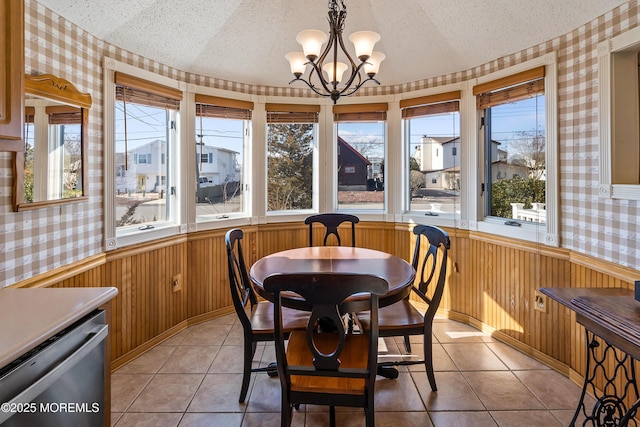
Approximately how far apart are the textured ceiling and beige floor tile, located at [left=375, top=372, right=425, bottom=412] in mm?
2713

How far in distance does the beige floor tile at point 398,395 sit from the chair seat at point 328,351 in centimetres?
49

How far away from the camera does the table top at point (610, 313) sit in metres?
1.36

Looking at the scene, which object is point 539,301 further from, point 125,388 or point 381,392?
point 125,388

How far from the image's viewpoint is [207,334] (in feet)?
10.6

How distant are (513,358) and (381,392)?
121cm

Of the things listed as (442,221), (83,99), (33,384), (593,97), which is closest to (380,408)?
(33,384)

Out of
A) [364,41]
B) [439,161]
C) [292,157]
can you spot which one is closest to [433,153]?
[439,161]

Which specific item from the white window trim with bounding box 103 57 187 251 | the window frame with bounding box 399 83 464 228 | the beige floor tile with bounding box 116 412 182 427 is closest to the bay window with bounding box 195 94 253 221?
the white window trim with bounding box 103 57 187 251

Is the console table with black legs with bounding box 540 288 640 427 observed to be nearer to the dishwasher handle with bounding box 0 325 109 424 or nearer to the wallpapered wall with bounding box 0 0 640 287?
the wallpapered wall with bounding box 0 0 640 287

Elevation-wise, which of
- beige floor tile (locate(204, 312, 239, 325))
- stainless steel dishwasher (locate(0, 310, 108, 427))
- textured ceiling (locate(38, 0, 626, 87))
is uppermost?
textured ceiling (locate(38, 0, 626, 87))

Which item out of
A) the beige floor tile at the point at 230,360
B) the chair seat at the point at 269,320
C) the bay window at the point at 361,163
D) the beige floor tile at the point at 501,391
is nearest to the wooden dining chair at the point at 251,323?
the chair seat at the point at 269,320

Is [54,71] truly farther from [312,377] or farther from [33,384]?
[312,377]

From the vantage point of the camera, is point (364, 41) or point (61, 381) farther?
point (364, 41)

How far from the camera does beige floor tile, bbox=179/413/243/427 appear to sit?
202cm
